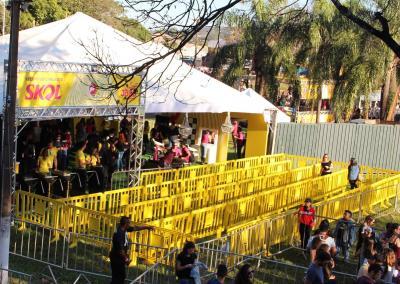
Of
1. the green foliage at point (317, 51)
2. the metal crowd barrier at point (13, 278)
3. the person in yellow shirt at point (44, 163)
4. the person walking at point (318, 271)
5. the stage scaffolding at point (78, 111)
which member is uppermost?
the green foliage at point (317, 51)

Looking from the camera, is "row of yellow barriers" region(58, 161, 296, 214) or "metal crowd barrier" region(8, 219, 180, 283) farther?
"row of yellow barriers" region(58, 161, 296, 214)

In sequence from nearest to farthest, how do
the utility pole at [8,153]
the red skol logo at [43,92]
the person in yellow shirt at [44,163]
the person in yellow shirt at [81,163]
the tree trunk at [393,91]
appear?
1. the utility pole at [8,153]
2. the red skol logo at [43,92]
3. the person in yellow shirt at [44,163]
4. the person in yellow shirt at [81,163]
5. the tree trunk at [393,91]

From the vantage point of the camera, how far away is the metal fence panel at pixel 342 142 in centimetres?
2723

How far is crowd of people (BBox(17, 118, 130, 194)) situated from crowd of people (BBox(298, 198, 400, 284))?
6706mm

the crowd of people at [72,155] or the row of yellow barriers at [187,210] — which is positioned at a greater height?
the crowd of people at [72,155]

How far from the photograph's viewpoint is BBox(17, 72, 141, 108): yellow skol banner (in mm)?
14438

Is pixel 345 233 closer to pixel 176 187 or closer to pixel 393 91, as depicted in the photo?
pixel 176 187

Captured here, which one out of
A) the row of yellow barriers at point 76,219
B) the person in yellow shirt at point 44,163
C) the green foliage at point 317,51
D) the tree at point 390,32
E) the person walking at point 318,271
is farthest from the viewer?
the green foliage at point 317,51

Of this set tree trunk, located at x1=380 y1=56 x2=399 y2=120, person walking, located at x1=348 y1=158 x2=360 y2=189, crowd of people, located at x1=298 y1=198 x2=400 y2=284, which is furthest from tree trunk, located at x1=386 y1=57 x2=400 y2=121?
crowd of people, located at x1=298 y1=198 x2=400 y2=284

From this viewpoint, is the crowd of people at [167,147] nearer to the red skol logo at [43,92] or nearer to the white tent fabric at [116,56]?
the white tent fabric at [116,56]

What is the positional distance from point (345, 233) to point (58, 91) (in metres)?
7.05

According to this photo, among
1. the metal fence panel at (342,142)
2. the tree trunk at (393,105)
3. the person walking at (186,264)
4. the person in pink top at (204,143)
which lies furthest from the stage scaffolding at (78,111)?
the tree trunk at (393,105)

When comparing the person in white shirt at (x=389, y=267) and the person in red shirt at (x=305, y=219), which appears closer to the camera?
the person in white shirt at (x=389, y=267)

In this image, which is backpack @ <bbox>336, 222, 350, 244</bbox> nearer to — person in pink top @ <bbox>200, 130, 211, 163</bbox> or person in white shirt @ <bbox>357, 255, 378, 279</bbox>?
person in white shirt @ <bbox>357, 255, 378, 279</bbox>
